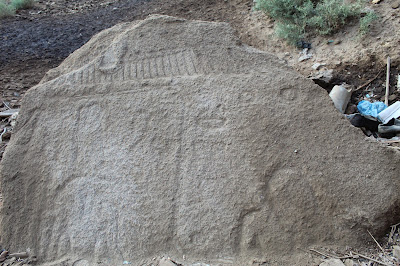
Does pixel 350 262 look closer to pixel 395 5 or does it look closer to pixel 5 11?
pixel 395 5

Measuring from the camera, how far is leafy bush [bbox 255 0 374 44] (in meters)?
4.07

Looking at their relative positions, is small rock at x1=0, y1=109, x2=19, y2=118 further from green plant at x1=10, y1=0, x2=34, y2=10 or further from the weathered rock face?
green plant at x1=10, y1=0, x2=34, y2=10

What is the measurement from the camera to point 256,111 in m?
2.30

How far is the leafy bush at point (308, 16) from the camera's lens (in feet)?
13.4

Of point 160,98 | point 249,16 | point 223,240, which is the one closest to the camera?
point 223,240

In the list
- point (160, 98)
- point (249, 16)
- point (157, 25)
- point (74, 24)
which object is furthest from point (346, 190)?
point (74, 24)

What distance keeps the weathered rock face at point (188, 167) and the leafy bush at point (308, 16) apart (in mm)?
1899

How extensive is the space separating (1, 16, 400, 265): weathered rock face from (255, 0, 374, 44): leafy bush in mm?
1899

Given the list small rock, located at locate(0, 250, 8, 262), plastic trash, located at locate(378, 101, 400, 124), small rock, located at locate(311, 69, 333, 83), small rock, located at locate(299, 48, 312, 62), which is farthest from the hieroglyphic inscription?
small rock, located at locate(299, 48, 312, 62)

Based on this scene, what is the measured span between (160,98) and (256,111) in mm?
616

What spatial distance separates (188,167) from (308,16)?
10.1ft

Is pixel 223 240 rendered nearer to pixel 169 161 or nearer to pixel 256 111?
pixel 169 161

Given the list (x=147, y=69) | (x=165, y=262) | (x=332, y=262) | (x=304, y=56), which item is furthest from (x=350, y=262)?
(x=304, y=56)

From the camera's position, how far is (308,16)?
447cm
